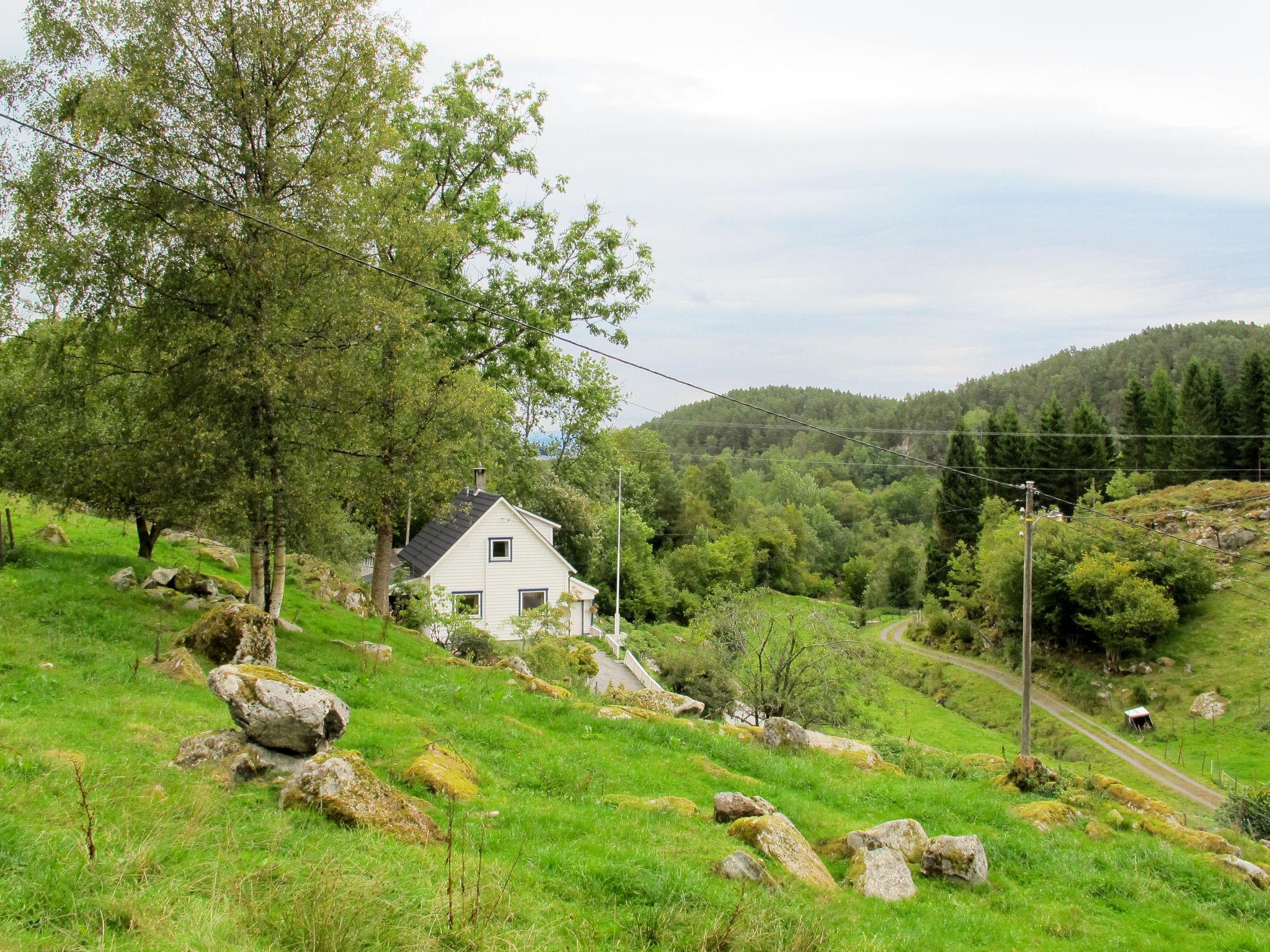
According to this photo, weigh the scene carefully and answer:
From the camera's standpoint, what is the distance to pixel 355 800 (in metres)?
A: 6.74

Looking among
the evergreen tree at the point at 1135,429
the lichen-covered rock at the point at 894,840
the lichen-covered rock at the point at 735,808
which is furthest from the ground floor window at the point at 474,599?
the evergreen tree at the point at 1135,429

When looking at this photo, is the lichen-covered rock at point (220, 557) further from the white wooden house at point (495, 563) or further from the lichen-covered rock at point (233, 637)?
the lichen-covered rock at point (233, 637)

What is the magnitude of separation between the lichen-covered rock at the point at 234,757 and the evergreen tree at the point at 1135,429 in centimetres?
7394

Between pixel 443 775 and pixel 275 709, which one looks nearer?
pixel 275 709

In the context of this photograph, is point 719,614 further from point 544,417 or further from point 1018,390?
point 1018,390

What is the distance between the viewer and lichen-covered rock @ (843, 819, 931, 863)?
9398mm

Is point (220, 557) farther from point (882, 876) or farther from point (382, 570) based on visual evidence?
point (882, 876)

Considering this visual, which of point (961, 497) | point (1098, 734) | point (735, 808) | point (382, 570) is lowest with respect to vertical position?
point (1098, 734)

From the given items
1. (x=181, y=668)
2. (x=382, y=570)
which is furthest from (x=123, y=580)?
(x=382, y=570)

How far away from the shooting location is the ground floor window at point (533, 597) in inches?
1313

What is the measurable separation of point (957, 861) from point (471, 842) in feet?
18.6

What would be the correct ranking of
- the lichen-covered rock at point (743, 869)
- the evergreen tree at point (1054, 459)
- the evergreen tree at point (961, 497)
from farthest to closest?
1. the evergreen tree at point (961, 497)
2. the evergreen tree at point (1054, 459)
3. the lichen-covered rock at point (743, 869)

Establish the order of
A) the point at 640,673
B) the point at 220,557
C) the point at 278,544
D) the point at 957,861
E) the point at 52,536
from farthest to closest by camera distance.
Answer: the point at 640,673 → the point at 220,557 → the point at 52,536 → the point at 278,544 → the point at 957,861

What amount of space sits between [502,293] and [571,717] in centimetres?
1258
